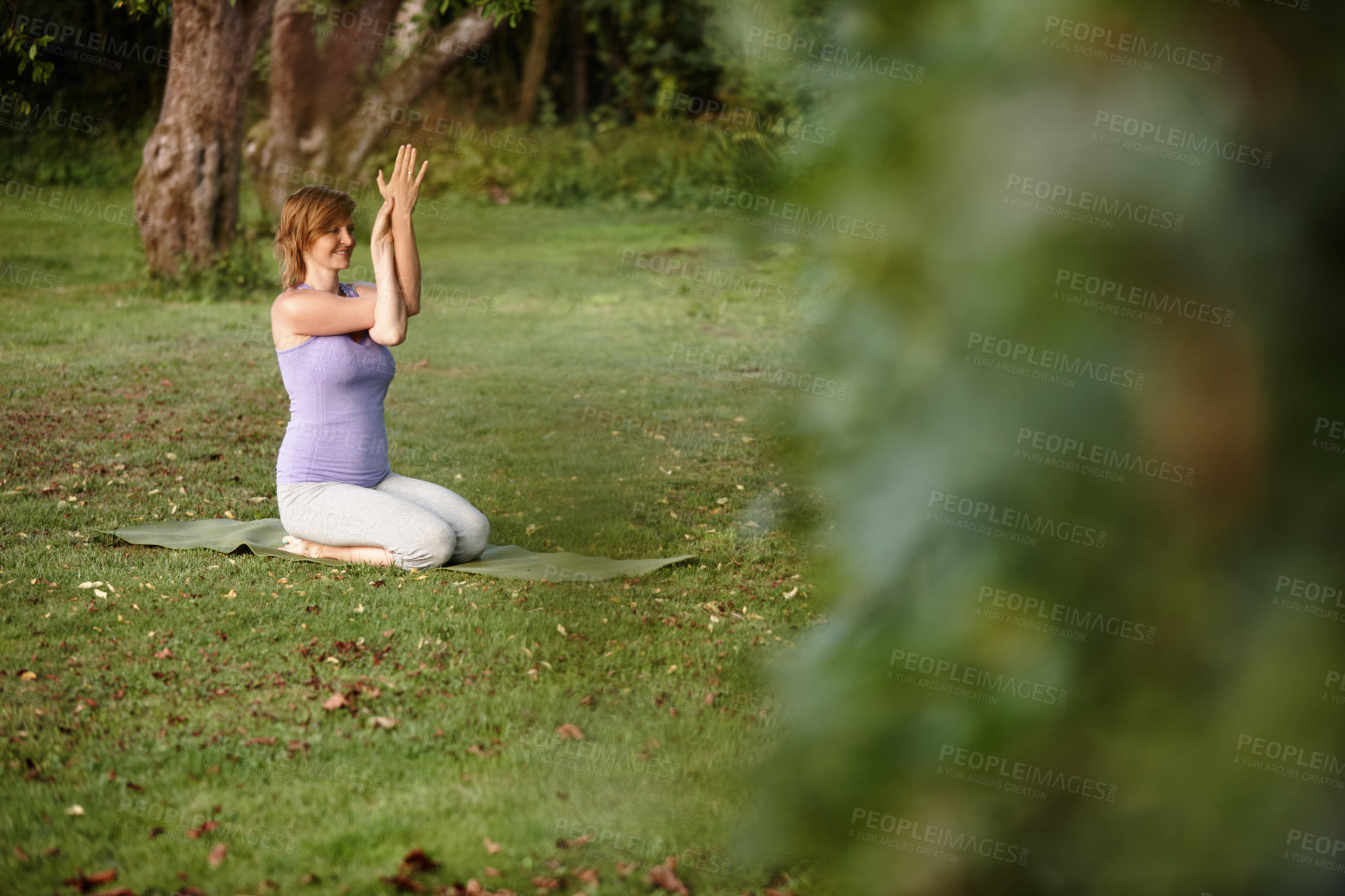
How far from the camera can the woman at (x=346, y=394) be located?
476 centimetres

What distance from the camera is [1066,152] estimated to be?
2.73 feet

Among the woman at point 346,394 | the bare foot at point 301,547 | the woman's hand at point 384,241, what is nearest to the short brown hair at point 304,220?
the woman at point 346,394

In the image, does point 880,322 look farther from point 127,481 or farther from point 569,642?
point 127,481

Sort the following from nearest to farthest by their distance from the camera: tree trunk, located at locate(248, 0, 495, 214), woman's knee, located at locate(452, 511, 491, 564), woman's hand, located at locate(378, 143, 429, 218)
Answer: woman's hand, located at locate(378, 143, 429, 218) < woman's knee, located at locate(452, 511, 491, 564) < tree trunk, located at locate(248, 0, 495, 214)

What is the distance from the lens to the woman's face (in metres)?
5.00

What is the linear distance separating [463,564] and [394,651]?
99cm

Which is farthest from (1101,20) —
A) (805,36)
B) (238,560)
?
(238,560)

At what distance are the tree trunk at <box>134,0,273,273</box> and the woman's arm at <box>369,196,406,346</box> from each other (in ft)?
21.7

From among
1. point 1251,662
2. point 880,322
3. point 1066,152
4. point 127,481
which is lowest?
point 127,481

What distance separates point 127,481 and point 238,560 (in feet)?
4.79

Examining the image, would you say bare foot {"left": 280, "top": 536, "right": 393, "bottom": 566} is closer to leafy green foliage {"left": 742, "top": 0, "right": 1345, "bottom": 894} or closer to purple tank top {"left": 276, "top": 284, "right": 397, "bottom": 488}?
purple tank top {"left": 276, "top": 284, "right": 397, "bottom": 488}

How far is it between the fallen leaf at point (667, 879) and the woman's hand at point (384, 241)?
2.79 meters

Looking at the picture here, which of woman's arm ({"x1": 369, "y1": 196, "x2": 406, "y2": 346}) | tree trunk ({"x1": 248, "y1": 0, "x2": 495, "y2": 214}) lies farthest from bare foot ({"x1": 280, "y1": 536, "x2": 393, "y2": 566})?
tree trunk ({"x1": 248, "y1": 0, "x2": 495, "y2": 214})

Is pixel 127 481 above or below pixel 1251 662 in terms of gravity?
below
